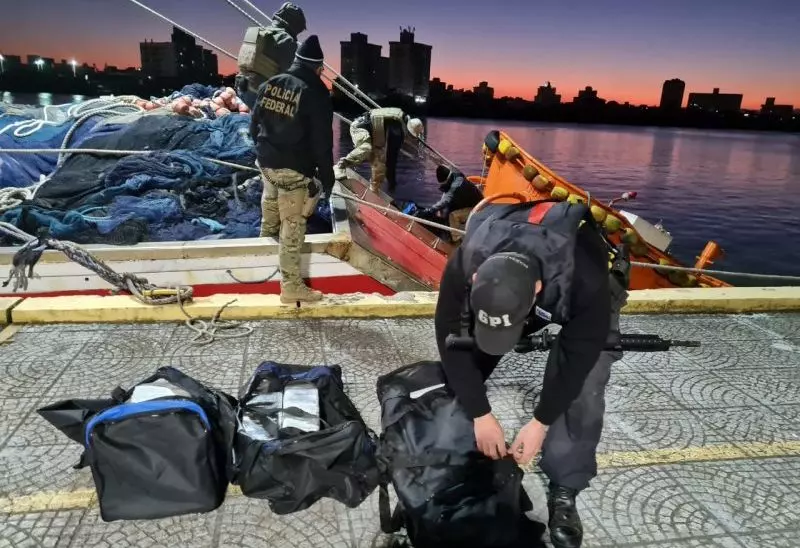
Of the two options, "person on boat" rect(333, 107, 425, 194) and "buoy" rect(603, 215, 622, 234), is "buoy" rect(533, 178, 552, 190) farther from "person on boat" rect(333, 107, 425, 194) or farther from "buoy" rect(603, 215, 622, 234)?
"person on boat" rect(333, 107, 425, 194)

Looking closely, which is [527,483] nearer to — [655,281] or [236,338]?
[236,338]

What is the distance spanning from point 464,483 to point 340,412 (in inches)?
32.4

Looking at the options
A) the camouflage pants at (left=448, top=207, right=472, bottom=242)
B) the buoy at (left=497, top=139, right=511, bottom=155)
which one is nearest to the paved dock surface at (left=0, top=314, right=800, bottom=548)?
the buoy at (left=497, top=139, right=511, bottom=155)

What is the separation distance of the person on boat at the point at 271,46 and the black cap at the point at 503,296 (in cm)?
647

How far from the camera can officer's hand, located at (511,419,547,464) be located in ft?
7.11

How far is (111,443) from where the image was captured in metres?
2.26

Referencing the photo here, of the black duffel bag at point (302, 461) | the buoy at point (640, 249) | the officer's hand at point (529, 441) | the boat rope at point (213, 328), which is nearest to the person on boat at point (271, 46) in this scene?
the boat rope at point (213, 328)

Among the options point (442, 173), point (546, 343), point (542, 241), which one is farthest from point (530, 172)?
point (542, 241)

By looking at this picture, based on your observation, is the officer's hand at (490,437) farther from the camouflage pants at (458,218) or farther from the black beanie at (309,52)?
the camouflage pants at (458,218)

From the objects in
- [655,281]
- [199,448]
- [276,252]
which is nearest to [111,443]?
[199,448]

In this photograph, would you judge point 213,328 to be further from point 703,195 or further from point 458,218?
point 703,195

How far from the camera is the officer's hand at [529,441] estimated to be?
2168 mm

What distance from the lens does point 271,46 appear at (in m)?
7.19

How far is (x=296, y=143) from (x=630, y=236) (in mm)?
4390
